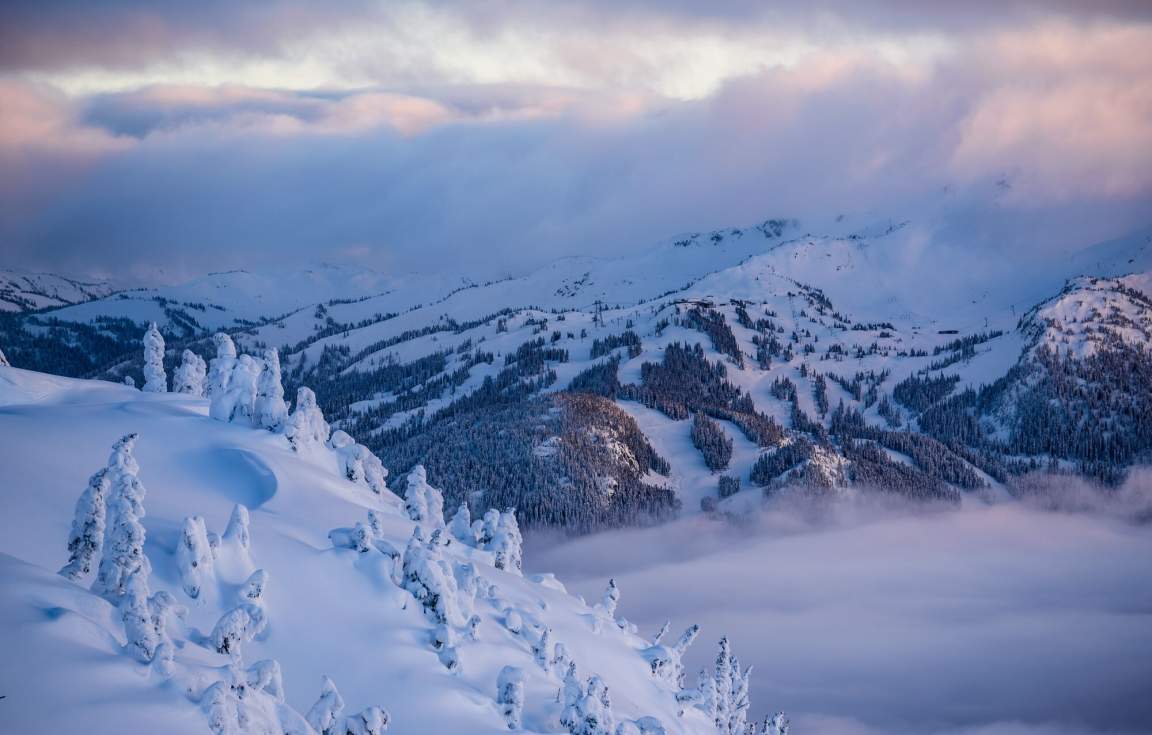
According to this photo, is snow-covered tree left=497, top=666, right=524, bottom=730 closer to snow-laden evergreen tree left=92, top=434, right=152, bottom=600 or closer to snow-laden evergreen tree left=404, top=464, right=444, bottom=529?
snow-laden evergreen tree left=92, top=434, right=152, bottom=600

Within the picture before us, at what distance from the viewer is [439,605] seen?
64312 millimetres

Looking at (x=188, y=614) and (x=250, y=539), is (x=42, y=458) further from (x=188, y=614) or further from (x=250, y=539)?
(x=188, y=614)

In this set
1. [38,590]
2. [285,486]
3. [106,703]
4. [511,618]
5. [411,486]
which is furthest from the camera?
[411,486]

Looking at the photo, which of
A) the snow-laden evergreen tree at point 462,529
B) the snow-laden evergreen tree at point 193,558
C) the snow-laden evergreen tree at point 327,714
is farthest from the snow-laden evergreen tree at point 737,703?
the snow-laden evergreen tree at point 327,714

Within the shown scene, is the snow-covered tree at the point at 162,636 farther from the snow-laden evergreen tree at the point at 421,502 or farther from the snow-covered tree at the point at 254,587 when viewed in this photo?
the snow-laden evergreen tree at the point at 421,502

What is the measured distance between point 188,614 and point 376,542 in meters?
17.8

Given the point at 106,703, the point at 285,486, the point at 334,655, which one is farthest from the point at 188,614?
the point at 285,486

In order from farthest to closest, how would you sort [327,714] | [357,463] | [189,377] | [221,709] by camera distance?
[189,377] → [357,463] → [327,714] → [221,709]

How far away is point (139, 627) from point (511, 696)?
26.4 metres

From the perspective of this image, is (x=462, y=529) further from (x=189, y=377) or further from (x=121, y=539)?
(x=121, y=539)

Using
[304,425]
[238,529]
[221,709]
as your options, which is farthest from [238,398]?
[221,709]

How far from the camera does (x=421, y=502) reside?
102m

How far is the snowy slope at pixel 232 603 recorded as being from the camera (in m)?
37.7

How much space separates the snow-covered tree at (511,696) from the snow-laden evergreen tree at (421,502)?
4022 centimetres
